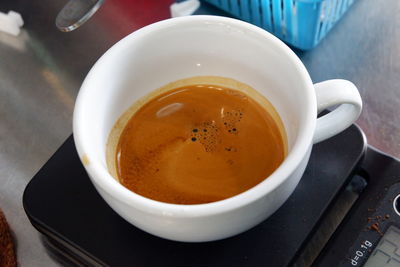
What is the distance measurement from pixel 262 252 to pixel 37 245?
0.21 m

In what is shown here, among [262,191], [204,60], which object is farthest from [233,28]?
[262,191]

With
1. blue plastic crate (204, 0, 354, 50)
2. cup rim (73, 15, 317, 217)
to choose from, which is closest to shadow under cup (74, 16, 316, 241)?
cup rim (73, 15, 317, 217)

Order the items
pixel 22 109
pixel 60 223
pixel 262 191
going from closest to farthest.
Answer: pixel 262 191, pixel 60 223, pixel 22 109

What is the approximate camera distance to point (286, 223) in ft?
1.48

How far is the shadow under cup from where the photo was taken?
0.36m

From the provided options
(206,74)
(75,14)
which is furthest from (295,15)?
(75,14)

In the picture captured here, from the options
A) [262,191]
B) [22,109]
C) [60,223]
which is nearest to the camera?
[262,191]

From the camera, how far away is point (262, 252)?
Answer: 44 centimetres

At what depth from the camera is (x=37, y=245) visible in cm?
51

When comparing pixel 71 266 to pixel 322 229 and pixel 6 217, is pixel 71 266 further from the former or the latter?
pixel 322 229

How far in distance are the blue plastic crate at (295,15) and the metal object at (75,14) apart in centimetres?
14

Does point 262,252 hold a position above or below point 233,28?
below

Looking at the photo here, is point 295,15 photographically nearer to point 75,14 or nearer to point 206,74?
point 206,74

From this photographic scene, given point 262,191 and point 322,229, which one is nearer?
point 262,191
